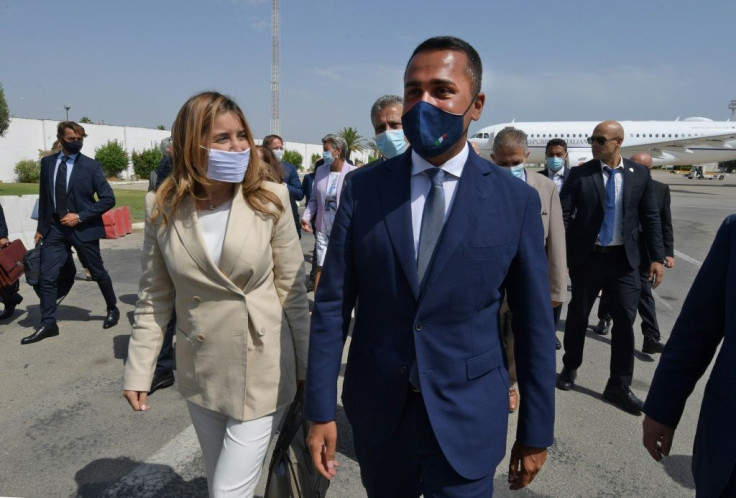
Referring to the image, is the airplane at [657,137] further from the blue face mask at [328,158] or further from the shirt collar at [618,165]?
the shirt collar at [618,165]

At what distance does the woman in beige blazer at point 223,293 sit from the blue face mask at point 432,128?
2.60 ft

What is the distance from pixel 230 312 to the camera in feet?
6.79

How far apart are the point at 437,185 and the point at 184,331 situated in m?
1.23

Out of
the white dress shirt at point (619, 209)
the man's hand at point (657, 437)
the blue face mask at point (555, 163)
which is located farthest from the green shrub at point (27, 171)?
the man's hand at point (657, 437)

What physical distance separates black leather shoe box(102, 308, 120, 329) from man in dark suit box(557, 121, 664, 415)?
489 cm

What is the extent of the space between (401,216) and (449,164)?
26 centimetres

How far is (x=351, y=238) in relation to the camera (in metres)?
1.73

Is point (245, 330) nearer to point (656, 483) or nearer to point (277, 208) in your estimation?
point (277, 208)

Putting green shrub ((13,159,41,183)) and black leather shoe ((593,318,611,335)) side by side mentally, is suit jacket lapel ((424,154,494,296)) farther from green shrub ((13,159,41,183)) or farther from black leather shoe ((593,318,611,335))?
green shrub ((13,159,41,183))

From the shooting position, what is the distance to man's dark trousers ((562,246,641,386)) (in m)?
4.14

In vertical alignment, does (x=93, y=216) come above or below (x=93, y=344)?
above

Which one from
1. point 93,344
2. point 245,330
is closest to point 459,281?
point 245,330

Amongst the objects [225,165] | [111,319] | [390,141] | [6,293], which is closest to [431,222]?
[225,165]

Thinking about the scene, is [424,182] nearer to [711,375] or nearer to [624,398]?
[711,375]
